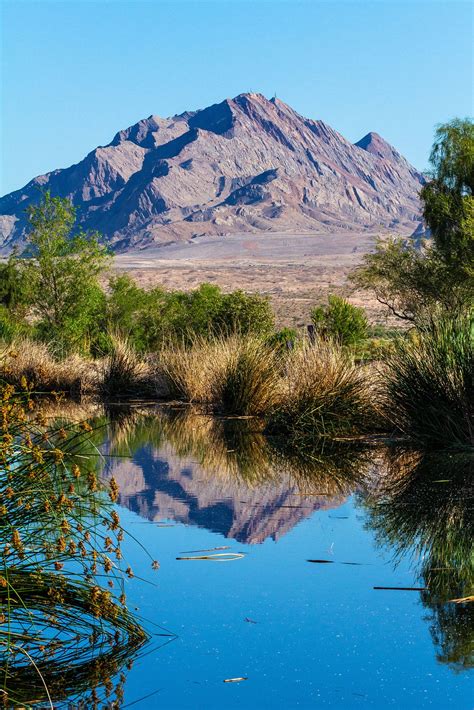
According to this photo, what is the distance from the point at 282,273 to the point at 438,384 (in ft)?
368

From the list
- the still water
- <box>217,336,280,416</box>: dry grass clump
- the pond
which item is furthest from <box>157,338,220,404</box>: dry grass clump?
the still water

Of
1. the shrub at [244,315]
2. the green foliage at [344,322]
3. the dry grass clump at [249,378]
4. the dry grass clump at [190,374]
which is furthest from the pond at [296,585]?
the shrub at [244,315]

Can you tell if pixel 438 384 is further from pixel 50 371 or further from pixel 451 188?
pixel 451 188

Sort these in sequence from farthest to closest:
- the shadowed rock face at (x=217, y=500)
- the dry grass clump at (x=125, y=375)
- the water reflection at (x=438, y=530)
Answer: the dry grass clump at (x=125, y=375)
the shadowed rock face at (x=217, y=500)
the water reflection at (x=438, y=530)

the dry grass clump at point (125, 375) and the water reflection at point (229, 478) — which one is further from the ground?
the dry grass clump at point (125, 375)

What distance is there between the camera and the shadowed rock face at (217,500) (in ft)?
25.6

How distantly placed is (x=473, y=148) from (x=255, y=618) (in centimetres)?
3693

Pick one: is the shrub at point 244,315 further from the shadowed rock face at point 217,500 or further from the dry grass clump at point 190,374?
the shadowed rock face at point 217,500

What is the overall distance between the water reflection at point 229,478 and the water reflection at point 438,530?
0.50 m

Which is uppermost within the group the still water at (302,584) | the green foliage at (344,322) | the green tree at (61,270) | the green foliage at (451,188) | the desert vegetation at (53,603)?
the green foliage at (451,188)

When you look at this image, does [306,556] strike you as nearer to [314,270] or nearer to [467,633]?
[467,633]

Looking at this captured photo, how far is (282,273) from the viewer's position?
123625 mm

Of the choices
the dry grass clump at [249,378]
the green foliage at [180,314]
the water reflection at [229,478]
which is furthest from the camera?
the green foliage at [180,314]

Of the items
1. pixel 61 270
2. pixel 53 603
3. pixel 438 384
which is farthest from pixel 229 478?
pixel 61 270
